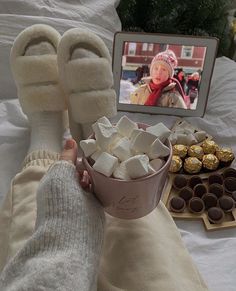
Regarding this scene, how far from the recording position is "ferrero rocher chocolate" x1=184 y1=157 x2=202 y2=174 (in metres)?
0.80

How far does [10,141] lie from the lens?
886mm

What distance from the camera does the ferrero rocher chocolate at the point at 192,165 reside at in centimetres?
80

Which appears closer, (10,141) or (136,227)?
(136,227)

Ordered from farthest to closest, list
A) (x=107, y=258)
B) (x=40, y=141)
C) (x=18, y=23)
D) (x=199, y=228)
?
1. (x=18, y=23)
2. (x=40, y=141)
3. (x=199, y=228)
4. (x=107, y=258)

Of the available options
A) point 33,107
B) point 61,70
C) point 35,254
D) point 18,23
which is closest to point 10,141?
point 33,107

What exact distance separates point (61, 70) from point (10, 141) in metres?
0.20

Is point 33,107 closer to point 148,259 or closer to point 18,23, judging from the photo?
point 18,23

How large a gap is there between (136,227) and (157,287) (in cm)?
11

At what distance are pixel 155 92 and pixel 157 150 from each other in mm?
432

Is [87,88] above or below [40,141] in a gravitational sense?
above

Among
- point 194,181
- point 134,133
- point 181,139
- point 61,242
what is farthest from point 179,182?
point 61,242

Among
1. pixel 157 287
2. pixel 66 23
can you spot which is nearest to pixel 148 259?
pixel 157 287

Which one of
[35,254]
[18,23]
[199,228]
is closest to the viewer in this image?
[35,254]

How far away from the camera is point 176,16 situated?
3.89 feet
